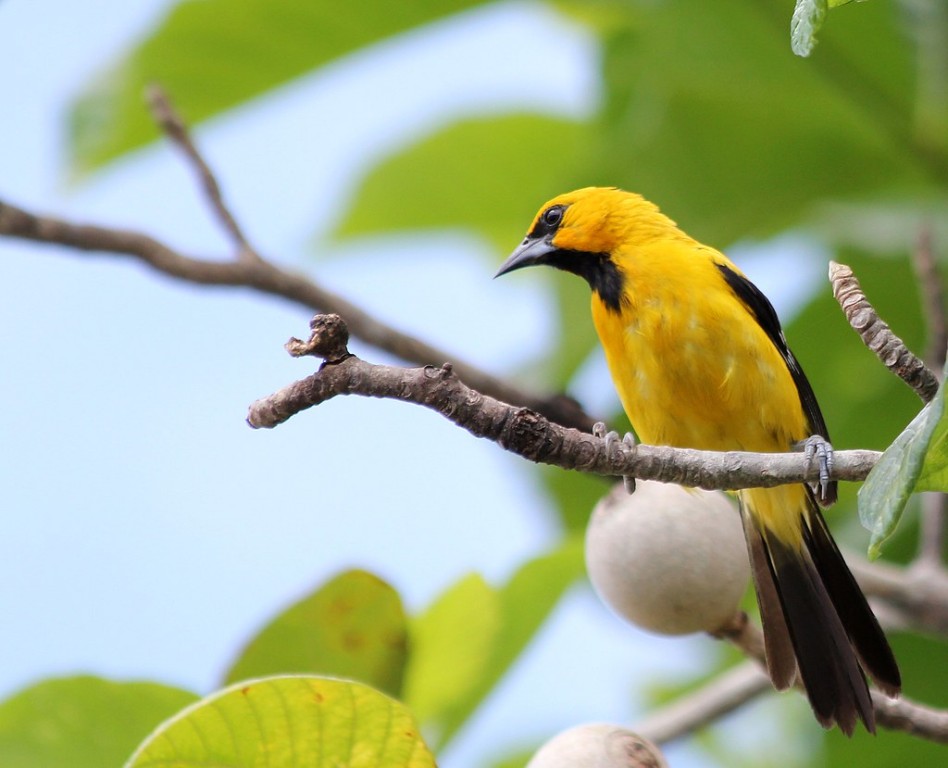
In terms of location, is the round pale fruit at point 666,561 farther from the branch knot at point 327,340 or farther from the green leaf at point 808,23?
the green leaf at point 808,23

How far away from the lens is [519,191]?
4.62m

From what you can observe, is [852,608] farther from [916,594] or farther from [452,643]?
[452,643]

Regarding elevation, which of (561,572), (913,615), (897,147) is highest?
(897,147)

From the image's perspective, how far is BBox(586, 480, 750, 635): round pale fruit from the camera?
260 centimetres

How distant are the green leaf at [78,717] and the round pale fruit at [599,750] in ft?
2.32

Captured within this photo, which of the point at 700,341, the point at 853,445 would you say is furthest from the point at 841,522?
the point at 700,341

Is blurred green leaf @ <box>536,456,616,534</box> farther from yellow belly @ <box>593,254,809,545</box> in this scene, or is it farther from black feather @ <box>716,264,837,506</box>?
black feather @ <box>716,264,837,506</box>

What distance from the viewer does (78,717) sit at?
97.0 inches

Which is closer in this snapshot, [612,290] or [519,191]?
[612,290]

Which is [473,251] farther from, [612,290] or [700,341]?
[700,341]

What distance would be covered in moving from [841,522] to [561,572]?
1.34 m

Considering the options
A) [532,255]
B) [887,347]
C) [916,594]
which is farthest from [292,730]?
[532,255]

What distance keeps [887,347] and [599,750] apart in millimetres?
786

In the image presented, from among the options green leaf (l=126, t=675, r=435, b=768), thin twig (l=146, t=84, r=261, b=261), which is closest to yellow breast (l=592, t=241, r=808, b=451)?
thin twig (l=146, t=84, r=261, b=261)
